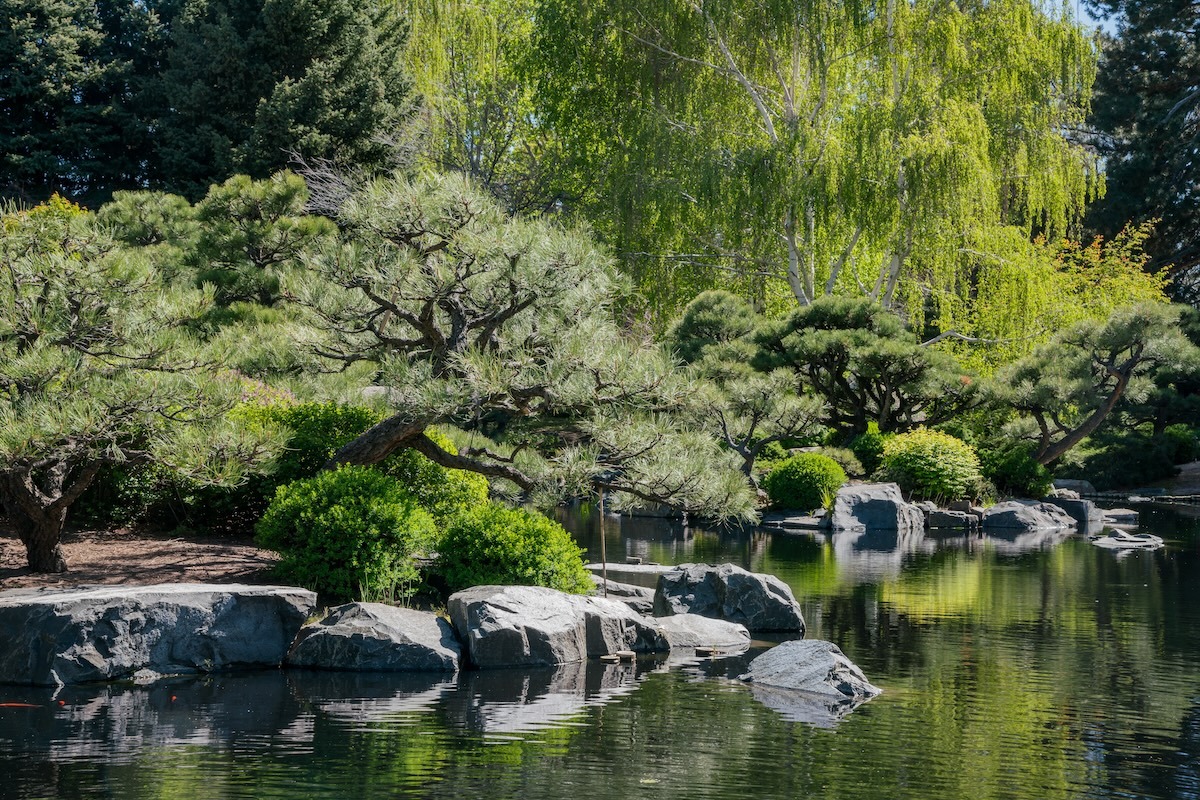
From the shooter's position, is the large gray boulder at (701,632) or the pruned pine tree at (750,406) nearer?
the large gray boulder at (701,632)

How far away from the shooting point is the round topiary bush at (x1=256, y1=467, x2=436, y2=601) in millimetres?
9000

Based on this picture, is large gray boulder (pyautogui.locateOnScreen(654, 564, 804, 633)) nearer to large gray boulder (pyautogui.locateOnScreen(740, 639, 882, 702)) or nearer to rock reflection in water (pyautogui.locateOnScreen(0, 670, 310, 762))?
large gray boulder (pyautogui.locateOnScreen(740, 639, 882, 702))

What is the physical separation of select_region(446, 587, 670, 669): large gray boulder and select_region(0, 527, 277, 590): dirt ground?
6.14 feet

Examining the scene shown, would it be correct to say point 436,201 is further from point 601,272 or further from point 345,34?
point 345,34

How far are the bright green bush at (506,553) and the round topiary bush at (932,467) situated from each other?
507 inches

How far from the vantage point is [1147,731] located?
270 inches

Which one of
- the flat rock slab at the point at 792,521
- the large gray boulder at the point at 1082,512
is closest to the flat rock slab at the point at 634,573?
the flat rock slab at the point at 792,521

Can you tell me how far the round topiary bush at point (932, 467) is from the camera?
2112cm

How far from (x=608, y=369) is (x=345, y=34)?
1908cm

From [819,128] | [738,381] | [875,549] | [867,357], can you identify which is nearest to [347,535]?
[875,549]

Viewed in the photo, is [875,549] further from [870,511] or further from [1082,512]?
[1082,512]

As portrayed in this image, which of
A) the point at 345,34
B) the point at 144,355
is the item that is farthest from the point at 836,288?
the point at 144,355

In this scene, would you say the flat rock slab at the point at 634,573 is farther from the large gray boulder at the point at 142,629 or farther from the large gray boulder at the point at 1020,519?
the large gray boulder at the point at 1020,519

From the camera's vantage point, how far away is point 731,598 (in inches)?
402
